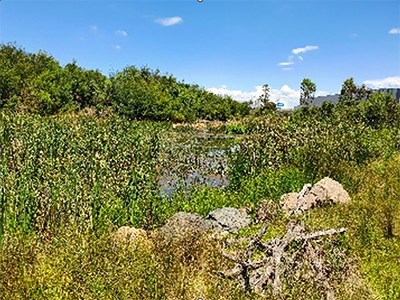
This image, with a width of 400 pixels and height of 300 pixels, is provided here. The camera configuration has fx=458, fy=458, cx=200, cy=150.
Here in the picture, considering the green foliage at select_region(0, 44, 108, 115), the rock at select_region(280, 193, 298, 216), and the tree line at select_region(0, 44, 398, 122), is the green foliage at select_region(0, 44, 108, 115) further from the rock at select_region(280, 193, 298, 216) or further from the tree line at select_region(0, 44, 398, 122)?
the rock at select_region(280, 193, 298, 216)

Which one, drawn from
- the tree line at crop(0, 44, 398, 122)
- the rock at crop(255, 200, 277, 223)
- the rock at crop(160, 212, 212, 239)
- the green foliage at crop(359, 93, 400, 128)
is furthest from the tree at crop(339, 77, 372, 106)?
the rock at crop(160, 212, 212, 239)

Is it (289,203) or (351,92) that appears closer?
(289,203)

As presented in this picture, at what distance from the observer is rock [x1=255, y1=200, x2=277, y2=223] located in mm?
5686

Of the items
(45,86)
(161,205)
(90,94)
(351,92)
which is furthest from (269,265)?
(90,94)

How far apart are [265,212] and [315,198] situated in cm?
75

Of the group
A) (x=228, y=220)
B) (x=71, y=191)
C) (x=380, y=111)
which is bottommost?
(x=228, y=220)

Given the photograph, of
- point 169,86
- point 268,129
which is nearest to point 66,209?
point 268,129

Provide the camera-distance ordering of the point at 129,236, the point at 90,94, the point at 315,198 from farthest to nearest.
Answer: the point at 90,94 → the point at 315,198 → the point at 129,236

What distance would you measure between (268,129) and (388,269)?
21.3 ft

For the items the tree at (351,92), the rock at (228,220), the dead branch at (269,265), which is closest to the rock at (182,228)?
the rock at (228,220)

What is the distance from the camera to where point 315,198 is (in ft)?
19.7

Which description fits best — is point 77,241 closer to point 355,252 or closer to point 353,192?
point 355,252

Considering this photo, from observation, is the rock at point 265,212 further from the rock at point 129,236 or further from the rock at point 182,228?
the rock at point 129,236

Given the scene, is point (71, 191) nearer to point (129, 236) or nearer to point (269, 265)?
point (129, 236)
